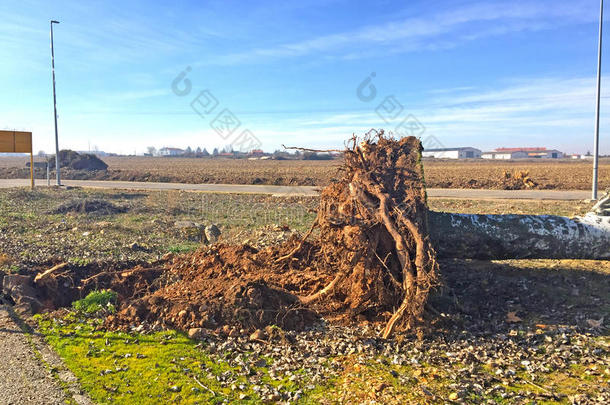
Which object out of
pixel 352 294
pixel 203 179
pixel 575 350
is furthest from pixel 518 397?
pixel 203 179

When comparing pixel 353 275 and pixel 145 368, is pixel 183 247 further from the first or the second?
pixel 145 368

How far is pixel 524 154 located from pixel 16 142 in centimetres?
13122

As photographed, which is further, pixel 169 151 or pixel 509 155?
pixel 169 151

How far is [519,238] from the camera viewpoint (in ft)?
22.1

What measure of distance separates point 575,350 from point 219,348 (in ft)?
13.1

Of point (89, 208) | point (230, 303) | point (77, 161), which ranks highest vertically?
point (77, 161)

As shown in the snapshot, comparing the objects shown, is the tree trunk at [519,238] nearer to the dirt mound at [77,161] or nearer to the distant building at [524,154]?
the dirt mound at [77,161]

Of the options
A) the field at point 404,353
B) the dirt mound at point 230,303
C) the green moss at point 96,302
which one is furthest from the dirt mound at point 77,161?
the dirt mound at point 230,303

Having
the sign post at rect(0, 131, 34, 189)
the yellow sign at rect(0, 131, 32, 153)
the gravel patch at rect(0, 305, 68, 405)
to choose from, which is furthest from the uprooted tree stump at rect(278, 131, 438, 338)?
the yellow sign at rect(0, 131, 32, 153)

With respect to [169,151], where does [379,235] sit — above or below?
below

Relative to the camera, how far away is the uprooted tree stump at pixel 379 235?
5469 mm

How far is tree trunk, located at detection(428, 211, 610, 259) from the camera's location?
674cm

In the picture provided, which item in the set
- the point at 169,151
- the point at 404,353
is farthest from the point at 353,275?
the point at 169,151

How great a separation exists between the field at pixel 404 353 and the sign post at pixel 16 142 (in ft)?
51.0
